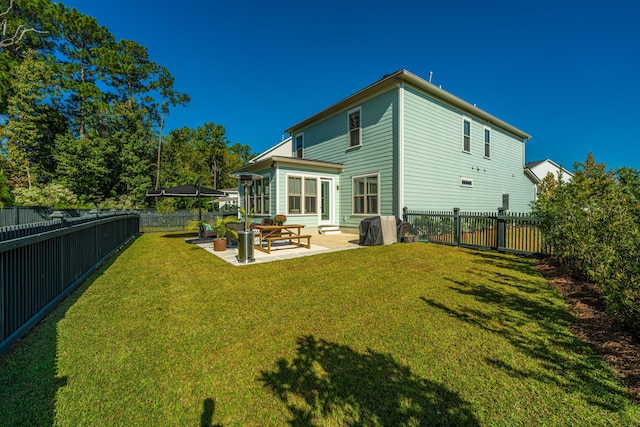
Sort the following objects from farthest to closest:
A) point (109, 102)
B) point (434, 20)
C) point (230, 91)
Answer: point (230, 91), point (109, 102), point (434, 20)

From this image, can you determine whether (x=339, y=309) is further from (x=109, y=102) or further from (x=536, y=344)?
(x=109, y=102)

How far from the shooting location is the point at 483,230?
8023mm

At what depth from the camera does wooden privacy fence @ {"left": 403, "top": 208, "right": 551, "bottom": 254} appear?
6.81 m

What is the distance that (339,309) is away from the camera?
3.46m

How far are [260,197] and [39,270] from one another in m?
9.45

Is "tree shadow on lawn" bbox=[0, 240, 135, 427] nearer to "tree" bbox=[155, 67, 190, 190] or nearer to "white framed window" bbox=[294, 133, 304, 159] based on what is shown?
"white framed window" bbox=[294, 133, 304, 159]

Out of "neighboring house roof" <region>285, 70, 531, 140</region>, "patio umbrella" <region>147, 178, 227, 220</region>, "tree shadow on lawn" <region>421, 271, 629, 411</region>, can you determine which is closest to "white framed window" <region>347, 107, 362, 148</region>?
"neighboring house roof" <region>285, 70, 531, 140</region>

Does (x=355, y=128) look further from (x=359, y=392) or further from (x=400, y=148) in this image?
(x=359, y=392)

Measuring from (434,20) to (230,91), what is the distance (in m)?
22.7

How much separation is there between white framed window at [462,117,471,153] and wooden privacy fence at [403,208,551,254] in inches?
212

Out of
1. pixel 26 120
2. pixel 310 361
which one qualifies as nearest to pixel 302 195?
pixel 310 361

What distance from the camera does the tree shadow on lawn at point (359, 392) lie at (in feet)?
5.52

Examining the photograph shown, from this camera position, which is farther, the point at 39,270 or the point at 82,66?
the point at 82,66

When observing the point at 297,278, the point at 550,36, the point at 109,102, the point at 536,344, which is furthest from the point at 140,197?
the point at 550,36
